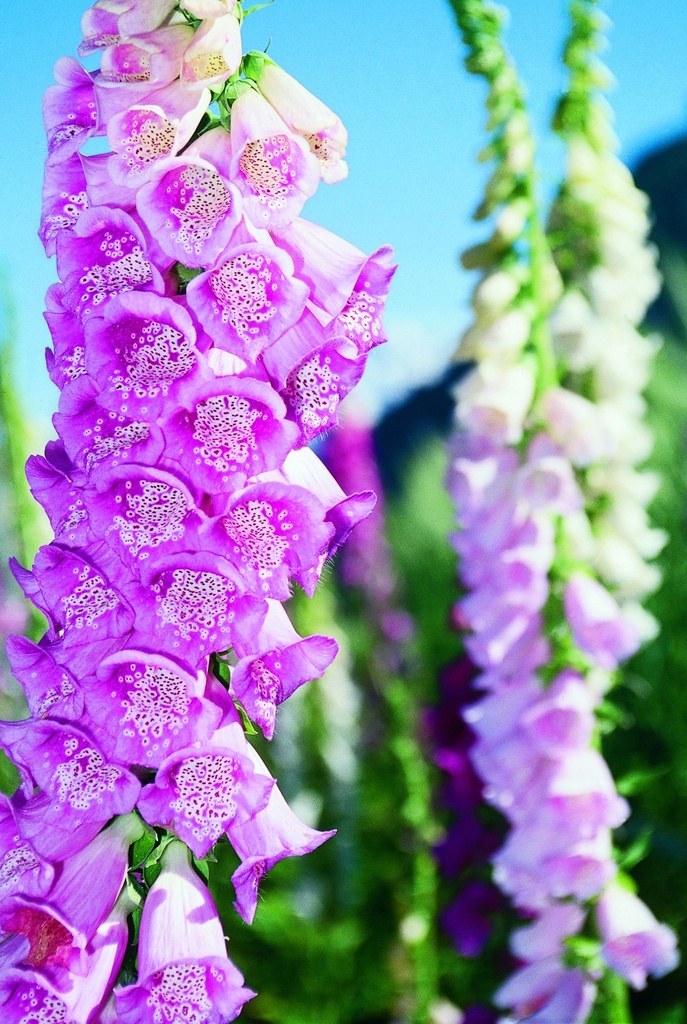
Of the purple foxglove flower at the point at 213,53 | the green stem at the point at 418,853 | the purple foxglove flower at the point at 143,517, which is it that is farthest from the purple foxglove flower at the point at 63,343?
the green stem at the point at 418,853

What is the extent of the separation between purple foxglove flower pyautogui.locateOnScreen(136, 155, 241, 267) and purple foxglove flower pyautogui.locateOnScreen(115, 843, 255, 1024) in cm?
58

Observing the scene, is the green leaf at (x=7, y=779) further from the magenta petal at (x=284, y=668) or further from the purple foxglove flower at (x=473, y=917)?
the magenta petal at (x=284, y=668)

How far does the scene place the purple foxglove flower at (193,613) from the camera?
914mm

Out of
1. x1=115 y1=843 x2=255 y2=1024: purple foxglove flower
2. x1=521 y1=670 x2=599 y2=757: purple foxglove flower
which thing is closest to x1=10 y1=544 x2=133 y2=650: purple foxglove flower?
x1=115 y1=843 x2=255 y2=1024: purple foxglove flower

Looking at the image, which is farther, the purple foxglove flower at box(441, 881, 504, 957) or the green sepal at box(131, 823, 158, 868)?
the purple foxglove flower at box(441, 881, 504, 957)

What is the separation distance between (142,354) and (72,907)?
0.51 meters

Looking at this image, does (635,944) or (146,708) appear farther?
(635,944)

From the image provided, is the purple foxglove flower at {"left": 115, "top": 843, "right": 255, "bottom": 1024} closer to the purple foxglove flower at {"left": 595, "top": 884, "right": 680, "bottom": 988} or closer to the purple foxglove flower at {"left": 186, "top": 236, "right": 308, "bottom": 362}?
the purple foxglove flower at {"left": 186, "top": 236, "right": 308, "bottom": 362}

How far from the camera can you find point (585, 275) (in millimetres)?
2445

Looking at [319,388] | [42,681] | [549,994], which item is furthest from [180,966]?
[549,994]

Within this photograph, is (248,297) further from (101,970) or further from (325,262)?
(101,970)

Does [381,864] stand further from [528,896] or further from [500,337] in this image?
[500,337]

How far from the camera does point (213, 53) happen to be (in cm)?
98

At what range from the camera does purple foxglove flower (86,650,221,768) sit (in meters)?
0.90
